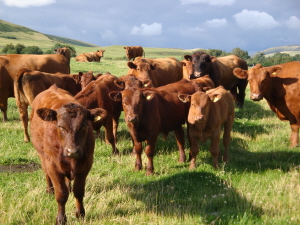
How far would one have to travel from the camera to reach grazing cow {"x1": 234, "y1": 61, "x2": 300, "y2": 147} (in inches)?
321

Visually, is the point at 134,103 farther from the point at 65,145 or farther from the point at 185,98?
the point at 65,145

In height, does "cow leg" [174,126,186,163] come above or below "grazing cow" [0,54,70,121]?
below

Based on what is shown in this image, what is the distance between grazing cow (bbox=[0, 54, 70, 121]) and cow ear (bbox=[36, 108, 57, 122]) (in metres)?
6.90

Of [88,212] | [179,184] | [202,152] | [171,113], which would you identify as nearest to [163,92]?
[171,113]

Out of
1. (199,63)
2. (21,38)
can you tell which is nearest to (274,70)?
(199,63)

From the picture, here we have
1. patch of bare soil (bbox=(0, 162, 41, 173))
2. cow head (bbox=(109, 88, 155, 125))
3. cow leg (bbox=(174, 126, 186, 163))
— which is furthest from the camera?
cow leg (bbox=(174, 126, 186, 163))

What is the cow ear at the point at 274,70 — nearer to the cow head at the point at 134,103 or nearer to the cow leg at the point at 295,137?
the cow leg at the point at 295,137

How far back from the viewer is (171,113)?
282 inches

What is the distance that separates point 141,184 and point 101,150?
2.40m

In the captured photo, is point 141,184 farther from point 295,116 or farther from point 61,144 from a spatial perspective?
point 295,116

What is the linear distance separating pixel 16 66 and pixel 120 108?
14.8 ft

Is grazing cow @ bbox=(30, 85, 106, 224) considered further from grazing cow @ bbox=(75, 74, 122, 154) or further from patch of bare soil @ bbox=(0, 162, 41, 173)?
grazing cow @ bbox=(75, 74, 122, 154)

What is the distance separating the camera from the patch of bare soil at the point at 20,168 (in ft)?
21.2

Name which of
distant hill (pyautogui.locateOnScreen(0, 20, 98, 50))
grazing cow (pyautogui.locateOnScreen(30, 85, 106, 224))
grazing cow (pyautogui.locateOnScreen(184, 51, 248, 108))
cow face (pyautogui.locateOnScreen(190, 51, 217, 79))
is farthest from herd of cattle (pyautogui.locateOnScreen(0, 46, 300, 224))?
distant hill (pyautogui.locateOnScreen(0, 20, 98, 50))
